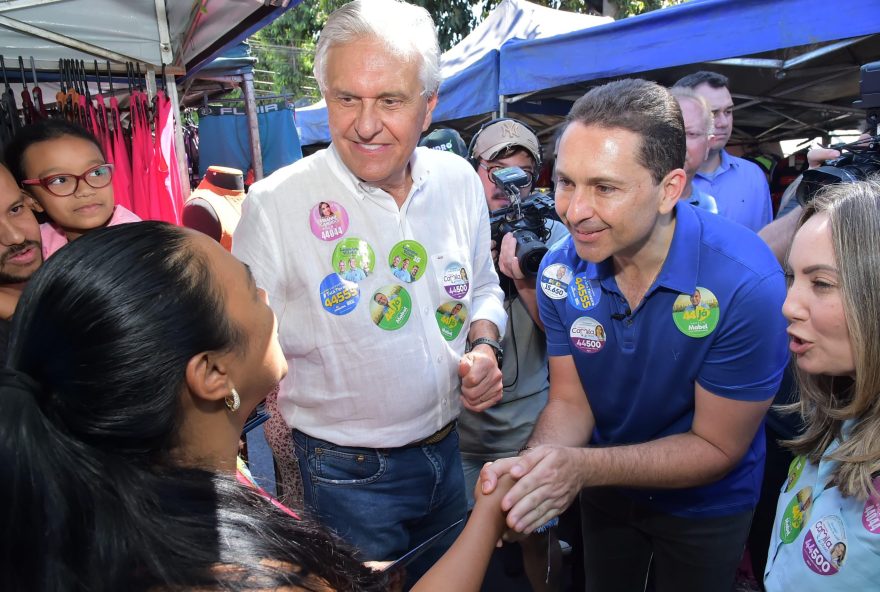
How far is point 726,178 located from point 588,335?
2.45m

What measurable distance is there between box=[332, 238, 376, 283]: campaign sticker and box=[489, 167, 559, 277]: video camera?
2.45 ft

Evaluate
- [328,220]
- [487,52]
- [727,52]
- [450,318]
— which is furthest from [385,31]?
[487,52]

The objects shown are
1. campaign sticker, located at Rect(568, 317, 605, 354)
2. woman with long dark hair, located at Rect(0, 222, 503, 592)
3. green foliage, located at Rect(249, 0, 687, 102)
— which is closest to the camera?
woman with long dark hair, located at Rect(0, 222, 503, 592)

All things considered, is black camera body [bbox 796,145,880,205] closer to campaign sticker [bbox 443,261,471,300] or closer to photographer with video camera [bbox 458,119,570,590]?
Result: photographer with video camera [bbox 458,119,570,590]

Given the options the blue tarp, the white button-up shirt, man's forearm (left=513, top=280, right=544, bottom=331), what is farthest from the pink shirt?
the blue tarp

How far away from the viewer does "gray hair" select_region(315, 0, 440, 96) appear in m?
1.83

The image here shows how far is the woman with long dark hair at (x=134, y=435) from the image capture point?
903 mm

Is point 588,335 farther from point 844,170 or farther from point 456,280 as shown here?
point 844,170

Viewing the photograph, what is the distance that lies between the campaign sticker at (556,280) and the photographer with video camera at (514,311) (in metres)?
0.30

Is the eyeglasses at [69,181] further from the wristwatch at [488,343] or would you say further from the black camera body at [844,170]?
the black camera body at [844,170]

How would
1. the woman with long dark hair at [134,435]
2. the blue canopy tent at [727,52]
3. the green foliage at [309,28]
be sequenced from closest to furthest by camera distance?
the woman with long dark hair at [134,435] → the blue canopy tent at [727,52] → the green foliage at [309,28]

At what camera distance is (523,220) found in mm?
2580

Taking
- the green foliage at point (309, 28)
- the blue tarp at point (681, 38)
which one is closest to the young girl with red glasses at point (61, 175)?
the blue tarp at point (681, 38)

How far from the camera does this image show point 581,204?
1854 mm
